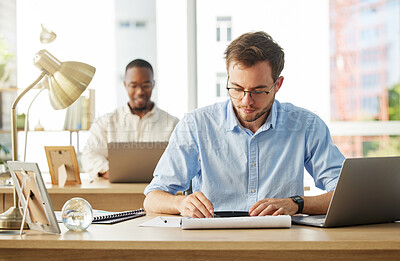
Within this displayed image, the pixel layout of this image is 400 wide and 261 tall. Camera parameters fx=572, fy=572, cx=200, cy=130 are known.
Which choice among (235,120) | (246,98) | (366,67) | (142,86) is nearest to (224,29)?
(142,86)

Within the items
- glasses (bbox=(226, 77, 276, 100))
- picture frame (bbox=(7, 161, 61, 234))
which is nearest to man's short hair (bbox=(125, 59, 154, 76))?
glasses (bbox=(226, 77, 276, 100))

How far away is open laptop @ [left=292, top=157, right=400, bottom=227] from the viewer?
1543mm

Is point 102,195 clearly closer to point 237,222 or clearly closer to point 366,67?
point 237,222

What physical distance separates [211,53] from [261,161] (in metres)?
3.15

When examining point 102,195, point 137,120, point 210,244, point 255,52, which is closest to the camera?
point 210,244

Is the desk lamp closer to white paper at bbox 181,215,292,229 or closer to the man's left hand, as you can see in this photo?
white paper at bbox 181,215,292,229

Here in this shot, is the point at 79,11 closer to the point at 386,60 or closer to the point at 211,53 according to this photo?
the point at 211,53

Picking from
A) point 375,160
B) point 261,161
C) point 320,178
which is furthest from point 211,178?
point 375,160

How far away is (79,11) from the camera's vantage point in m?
5.31

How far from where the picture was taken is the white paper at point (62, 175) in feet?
10.6

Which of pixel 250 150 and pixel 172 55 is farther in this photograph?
pixel 172 55

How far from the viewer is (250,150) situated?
219 cm

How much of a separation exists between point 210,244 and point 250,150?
0.87 m

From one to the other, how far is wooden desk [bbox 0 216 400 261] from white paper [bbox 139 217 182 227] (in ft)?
0.16
